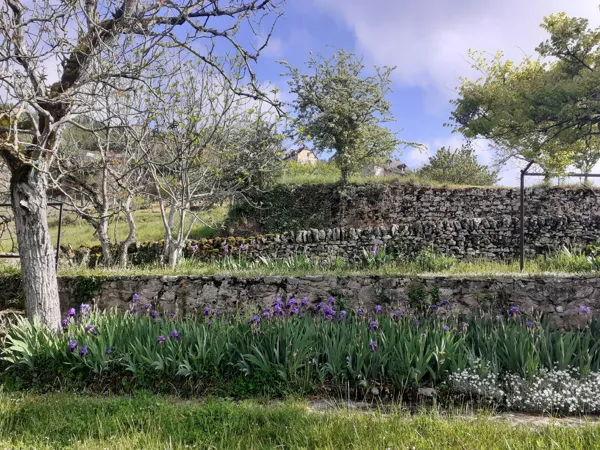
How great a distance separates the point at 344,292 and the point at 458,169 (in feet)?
101

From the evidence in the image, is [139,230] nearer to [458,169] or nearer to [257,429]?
[257,429]

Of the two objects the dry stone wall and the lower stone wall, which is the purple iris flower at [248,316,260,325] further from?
the dry stone wall

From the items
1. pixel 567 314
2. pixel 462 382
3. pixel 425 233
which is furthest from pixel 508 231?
pixel 462 382

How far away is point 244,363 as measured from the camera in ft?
14.6

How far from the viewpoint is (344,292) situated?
7422 mm

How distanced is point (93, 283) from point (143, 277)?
35.0 inches

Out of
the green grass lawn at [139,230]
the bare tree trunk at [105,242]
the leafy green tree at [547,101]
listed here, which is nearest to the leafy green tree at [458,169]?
the leafy green tree at [547,101]

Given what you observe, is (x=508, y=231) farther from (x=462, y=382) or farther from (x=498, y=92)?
(x=498, y=92)

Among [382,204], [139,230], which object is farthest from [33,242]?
[139,230]

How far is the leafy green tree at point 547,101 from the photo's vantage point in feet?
53.5

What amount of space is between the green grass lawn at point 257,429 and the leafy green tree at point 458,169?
107 ft

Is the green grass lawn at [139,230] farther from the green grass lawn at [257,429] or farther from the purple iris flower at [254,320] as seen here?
the green grass lawn at [257,429]

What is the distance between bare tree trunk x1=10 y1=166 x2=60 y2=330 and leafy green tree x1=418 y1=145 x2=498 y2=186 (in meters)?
31.6

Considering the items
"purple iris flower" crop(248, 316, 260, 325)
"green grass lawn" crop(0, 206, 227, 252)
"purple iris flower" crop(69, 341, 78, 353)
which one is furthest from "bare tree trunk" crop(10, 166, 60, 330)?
"green grass lawn" crop(0, 206, 227, 252)
